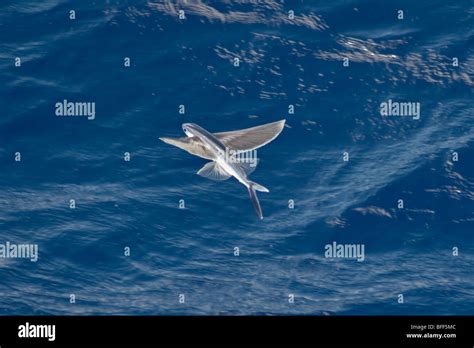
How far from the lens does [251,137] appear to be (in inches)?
1735

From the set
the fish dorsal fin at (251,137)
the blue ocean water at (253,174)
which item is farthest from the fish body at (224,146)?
the blue ocean water at (253,174)

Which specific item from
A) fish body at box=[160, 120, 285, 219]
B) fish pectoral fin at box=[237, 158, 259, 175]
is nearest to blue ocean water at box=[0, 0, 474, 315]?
fish pectoral fin at box=[237, 158, 259, 175]

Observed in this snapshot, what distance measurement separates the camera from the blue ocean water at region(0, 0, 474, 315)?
4606cm

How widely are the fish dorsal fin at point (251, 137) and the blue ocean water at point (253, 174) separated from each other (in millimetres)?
4979

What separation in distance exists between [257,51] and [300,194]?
733 cm

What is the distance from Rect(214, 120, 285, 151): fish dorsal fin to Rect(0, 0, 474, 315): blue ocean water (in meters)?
4.98

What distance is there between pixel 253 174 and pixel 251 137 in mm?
6189

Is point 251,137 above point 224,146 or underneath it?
above

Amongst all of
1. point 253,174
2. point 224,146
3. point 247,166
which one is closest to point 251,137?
point 247,166

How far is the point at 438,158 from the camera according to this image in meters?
50.4

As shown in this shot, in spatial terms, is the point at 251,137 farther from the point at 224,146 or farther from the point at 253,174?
the point at 253,174

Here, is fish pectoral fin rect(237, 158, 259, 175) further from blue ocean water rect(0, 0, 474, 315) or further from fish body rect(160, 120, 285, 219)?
blue ocean water rect(0, 0, 474, 315)
